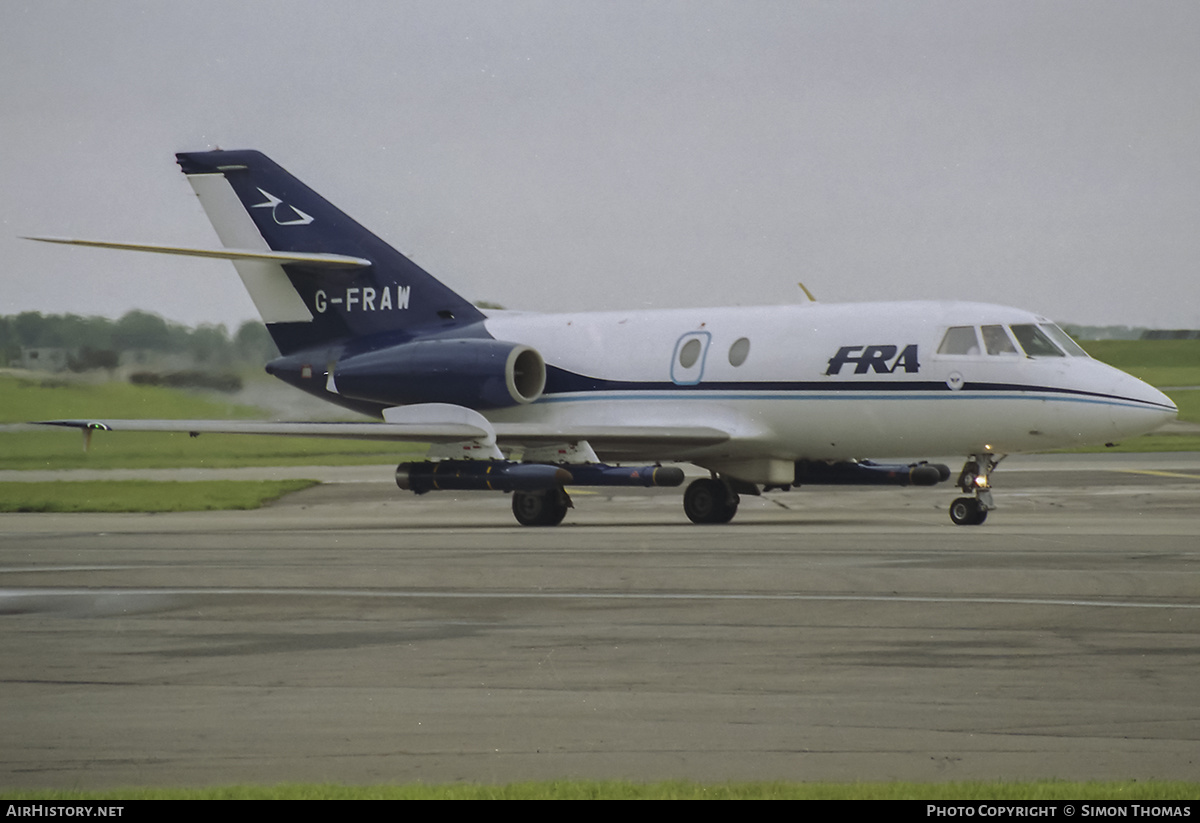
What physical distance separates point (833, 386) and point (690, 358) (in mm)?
2605

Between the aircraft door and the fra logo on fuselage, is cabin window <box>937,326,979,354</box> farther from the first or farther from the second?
the aircraft door

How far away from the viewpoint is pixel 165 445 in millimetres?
27297

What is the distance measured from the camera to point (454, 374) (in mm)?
24359

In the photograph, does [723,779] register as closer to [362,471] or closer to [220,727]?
[220,727]

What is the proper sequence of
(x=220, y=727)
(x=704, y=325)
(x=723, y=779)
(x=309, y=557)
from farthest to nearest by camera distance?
1. (x=704, y=325)
2. (x=309, y=557)
3. (x=220, y=727)
4. (x=723, y=779)

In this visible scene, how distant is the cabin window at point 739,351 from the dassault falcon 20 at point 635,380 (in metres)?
0.03

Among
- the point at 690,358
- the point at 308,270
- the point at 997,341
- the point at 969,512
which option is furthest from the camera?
the point at 308,270

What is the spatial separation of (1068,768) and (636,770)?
182cm

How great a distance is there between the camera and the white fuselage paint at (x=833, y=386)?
803 inches

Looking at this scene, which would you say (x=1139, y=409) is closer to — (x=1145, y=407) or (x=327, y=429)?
(x=1145, y=407)

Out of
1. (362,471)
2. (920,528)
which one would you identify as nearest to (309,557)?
(920,528)

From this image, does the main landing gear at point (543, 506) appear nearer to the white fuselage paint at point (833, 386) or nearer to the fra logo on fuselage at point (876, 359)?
the white fuselage paint at point (833, 386)

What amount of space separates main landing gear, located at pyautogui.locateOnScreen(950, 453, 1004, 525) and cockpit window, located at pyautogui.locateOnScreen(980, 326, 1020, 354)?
5.14ft

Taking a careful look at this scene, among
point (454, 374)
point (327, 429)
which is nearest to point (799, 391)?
point (454, 374)
